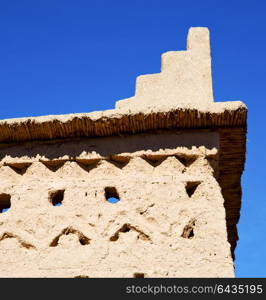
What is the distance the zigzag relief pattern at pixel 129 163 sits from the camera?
541 cm

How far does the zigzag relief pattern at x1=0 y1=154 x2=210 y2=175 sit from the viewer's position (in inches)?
213

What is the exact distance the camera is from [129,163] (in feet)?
17.9

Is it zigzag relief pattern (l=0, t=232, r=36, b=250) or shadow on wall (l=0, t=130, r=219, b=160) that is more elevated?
shadow on wall (l=0, t=130, r=219, b=160)

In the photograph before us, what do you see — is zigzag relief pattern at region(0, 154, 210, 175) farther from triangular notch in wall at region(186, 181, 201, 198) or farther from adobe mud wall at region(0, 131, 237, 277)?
triangular notch in wall at region(186, 181, 201, 198)

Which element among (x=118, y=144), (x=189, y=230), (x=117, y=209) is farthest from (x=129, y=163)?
(x=189, y=230)

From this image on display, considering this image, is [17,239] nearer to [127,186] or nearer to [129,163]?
[127,186]

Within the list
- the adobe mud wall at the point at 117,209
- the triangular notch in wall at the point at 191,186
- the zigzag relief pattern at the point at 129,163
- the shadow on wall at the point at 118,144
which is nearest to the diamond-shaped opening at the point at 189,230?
the adobe mud wall at the point at 117,209

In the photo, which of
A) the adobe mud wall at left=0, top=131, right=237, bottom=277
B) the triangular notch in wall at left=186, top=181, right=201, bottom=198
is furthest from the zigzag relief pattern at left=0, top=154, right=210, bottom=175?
the triangular notch in wall at left=186, top=181, right=201, bottom=198

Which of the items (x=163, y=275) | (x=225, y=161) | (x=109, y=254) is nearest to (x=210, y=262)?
(x=163, y=275)

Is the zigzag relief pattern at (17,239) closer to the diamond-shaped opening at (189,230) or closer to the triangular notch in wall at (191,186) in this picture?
the diamond-shaped opening at (189,230)

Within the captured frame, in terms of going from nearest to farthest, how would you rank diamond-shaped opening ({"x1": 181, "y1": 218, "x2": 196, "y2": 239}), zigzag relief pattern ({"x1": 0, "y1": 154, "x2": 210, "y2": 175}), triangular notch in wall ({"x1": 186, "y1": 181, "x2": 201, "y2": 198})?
diamond-shaped opening ({"x1": 181, "y1": 218, "x2": 196, "y2": 239}), triangular notch in wall ({"x1": 186, "y1": 181, "x2": 201, "y2": 198}), zigzag relief pattern ({"x1": 0, "y1": 154, "x2": 210, "y2": 175})

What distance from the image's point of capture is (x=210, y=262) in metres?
4.74

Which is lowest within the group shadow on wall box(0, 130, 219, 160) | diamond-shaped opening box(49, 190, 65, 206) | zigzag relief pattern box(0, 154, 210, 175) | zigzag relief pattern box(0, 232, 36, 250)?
zigzag relief pattern box(0, 232, 36, 250)

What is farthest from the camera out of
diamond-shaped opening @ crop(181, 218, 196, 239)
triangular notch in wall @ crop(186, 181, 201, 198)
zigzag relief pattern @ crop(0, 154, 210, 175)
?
zigzag relief pattern @ crop(0, 154, 210, 175)
